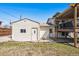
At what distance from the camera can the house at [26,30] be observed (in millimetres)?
14930

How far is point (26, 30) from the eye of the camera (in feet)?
49.6

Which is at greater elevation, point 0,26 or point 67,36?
point 0,26

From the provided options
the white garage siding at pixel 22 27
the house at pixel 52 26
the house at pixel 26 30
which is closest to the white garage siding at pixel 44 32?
the house at pixel 26 30

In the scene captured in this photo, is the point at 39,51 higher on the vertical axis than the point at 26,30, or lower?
lower

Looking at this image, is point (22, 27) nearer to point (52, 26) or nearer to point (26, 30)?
point (26, 30)

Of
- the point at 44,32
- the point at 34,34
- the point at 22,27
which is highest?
the point at 22,27

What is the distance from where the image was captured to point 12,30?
1505cm

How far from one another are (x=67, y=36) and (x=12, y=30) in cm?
574

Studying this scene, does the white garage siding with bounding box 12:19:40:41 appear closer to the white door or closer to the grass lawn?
the white door

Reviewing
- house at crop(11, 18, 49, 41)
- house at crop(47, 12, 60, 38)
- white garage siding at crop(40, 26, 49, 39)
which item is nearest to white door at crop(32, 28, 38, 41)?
house at crop(11, 18, 49, 41)

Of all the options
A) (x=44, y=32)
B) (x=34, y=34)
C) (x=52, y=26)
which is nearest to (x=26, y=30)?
(x=34, y=34)

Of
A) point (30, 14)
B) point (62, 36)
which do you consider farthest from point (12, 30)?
point (62, 36)

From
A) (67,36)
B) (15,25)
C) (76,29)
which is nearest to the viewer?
(76,29)

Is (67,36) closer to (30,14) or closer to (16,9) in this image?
(30,14)
